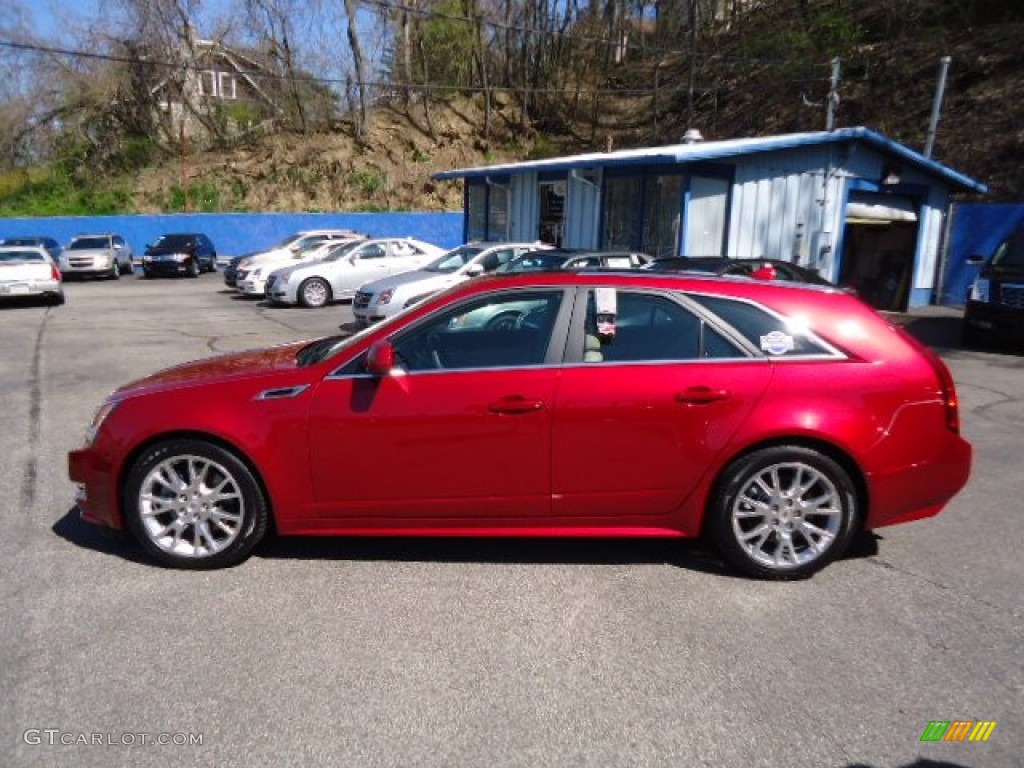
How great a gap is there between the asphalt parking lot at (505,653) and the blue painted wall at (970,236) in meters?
15.2

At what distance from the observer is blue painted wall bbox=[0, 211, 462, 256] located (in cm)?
3550

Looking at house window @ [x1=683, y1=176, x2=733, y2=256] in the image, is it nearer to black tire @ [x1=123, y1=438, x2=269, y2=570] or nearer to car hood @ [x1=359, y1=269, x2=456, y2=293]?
car hood @ [x1=359, y1=269, x2=456, y2=293]

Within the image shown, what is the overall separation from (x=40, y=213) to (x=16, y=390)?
3840cm

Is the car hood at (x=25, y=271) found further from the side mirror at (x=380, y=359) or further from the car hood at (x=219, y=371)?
the side mirror at (x=380, y=359)

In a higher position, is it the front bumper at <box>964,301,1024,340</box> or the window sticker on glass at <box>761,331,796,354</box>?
the window sticker on glass at <box>761,331,796,354</box>

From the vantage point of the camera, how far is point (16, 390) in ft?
29.0

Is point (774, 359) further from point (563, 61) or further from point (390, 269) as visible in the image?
point (563, 61)

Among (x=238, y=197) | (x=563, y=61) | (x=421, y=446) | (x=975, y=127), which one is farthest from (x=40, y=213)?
(x=421, y=446)

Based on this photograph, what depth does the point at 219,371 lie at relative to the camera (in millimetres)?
4406

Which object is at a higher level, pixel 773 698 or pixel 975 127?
pixel 975 127

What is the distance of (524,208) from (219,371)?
1751cm

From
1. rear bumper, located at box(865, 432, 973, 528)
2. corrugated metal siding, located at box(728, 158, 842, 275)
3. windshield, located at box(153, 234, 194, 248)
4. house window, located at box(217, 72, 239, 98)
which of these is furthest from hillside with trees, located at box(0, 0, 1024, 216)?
rear bumper, located at box(865, 432, 973, 528)

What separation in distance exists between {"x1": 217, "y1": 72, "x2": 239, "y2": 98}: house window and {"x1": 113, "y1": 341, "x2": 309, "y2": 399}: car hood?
4865cm

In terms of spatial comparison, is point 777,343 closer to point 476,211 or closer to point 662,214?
point 662,214
